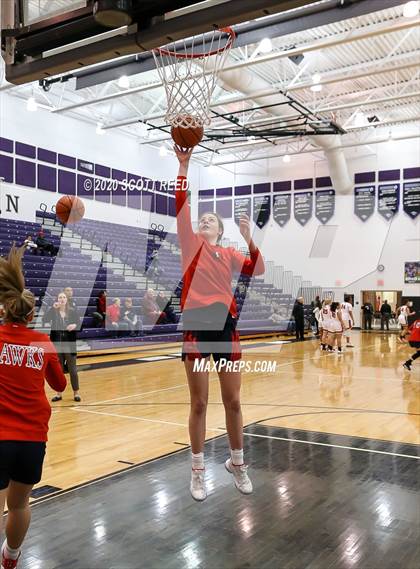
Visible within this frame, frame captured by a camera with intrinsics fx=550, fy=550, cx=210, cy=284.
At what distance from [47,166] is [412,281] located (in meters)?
13.2

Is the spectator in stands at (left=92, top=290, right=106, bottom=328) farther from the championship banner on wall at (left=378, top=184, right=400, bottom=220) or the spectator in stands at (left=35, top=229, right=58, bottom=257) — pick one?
the championship banner on wall at (left=378, top=184, right=400, bottom=220)

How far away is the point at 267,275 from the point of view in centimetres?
2191

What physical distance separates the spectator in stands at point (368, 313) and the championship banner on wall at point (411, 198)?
11.9 ft

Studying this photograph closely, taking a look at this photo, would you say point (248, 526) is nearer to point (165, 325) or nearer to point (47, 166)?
point (165, 325)

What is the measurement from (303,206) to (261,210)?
1.84 metres

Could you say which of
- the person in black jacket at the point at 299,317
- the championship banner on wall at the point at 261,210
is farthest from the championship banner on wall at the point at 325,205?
the person in black jacket at the point at 299,317

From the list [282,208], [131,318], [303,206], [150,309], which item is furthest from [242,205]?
[131,318]

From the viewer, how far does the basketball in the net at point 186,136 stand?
2.94 m

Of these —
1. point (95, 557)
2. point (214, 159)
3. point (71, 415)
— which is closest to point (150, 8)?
point (95, 557)

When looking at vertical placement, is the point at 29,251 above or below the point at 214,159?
below

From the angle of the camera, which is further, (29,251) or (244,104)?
(244,104)

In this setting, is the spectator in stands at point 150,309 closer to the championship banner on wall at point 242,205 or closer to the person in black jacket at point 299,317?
the person in black jacket at point 299,317

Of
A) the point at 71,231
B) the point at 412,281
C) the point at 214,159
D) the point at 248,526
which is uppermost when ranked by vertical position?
the point at 214,159

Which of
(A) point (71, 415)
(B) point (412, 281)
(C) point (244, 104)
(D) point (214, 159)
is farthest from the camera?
(D) point (214, 159)
